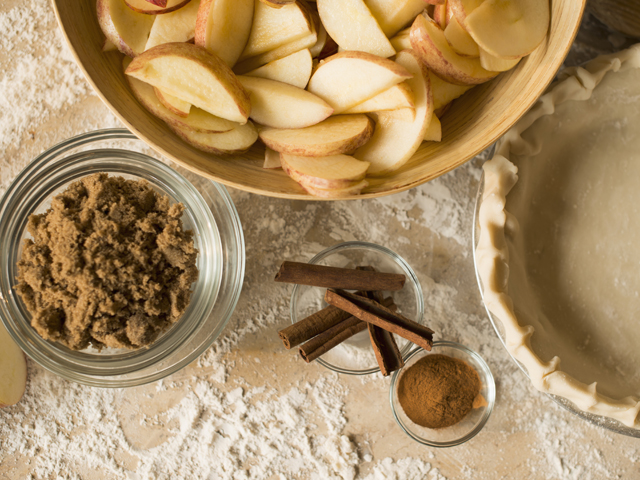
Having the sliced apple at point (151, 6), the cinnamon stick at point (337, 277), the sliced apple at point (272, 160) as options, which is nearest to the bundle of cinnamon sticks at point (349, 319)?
the cinnamon stick at point (337, 277)

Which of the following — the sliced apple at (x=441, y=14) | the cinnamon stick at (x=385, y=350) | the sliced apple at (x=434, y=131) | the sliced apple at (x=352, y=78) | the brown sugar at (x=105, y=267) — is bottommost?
the cinnamon stick at (x=385, y=350)

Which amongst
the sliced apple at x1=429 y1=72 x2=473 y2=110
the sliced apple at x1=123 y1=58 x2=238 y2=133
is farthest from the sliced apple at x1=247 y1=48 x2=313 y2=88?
the sliced apple at x1=429 y1=72 x2=473 y2=110

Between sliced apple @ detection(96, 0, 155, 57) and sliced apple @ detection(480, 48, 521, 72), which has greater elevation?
sliced apple @ detection(96, 0, 155, 57)

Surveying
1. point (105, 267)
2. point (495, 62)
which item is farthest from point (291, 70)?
point (105, 267)

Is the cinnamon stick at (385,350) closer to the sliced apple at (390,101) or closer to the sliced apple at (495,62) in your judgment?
the sliced apple at (390,101)

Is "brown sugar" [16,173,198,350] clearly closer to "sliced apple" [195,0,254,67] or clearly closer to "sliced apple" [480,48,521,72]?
"sliced apple" [195,0,254,67]

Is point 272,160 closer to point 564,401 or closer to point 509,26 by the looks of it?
point 509,26

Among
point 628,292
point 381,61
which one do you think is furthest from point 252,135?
point 628,292
